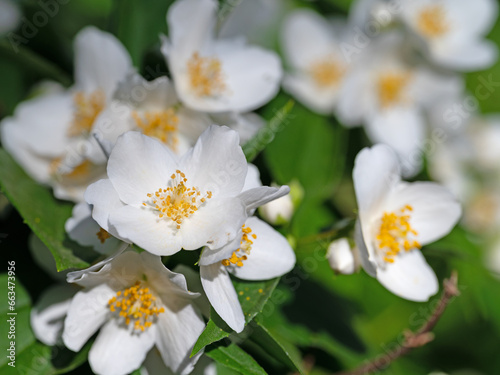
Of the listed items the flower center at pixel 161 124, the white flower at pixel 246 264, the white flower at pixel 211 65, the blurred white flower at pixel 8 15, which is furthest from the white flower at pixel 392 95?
the blurred white flower at pixel 8 15

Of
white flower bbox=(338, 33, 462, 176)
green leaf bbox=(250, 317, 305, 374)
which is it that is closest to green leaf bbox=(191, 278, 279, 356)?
green leaf bbox=(250, 317, 305, 374)

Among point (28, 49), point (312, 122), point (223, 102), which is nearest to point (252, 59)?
point (223, 102)

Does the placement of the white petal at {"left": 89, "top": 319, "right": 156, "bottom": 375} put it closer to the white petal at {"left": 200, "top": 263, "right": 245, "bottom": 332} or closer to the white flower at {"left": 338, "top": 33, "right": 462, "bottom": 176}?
the white petal at {"left": 200, "top": 263, "right": 245, "bottom": 332}

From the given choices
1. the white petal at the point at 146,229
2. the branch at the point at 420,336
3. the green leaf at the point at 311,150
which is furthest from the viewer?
the green leaf at the point at 311,150

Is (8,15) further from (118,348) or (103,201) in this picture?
(118,348)

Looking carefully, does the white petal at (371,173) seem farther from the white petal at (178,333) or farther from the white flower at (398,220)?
the white petal at (178,333)
